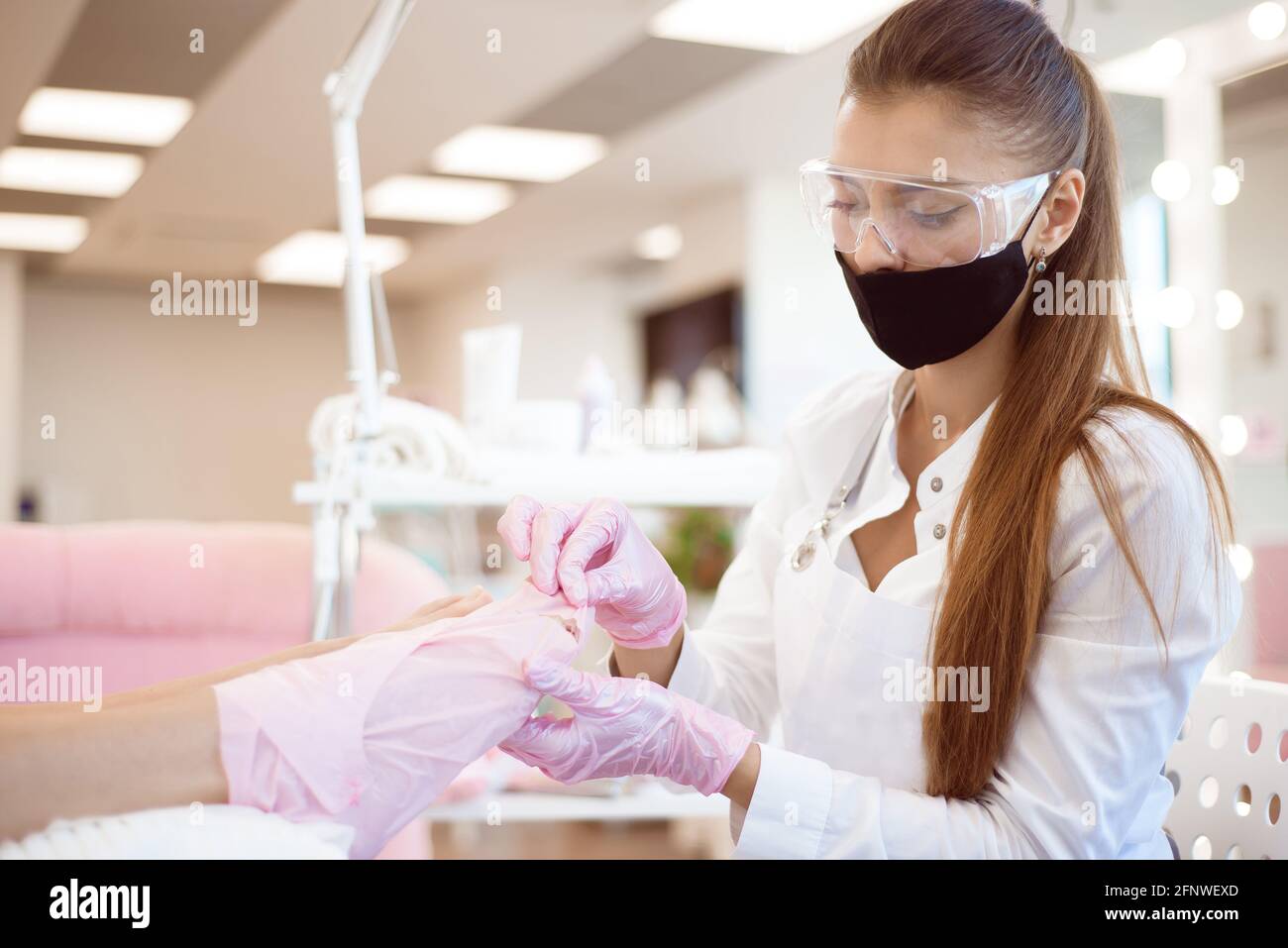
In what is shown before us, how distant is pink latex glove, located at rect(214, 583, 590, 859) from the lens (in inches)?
32.1

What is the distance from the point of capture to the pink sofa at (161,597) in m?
1.53

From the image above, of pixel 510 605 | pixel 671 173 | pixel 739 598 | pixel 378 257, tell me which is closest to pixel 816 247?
pixel 671 173

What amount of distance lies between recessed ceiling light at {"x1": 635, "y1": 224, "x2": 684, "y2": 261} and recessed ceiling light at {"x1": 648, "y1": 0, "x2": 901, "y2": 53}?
2961mm

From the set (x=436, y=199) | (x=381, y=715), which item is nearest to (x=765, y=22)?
(x=436, y=199)

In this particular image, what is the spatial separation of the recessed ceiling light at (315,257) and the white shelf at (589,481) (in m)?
5.52

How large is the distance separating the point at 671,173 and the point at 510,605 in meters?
5.63

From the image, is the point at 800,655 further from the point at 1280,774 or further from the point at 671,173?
the point at 671,173

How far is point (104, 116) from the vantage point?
5.23m

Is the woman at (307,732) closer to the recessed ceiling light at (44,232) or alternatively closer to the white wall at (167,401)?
the recessed ceiling light at (44,232)

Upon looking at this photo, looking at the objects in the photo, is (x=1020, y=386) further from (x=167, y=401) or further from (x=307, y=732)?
(x=167, y=401)

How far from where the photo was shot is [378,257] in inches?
317

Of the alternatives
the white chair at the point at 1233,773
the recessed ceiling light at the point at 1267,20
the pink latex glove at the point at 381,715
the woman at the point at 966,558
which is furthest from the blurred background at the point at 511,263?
the pink latex glove at the point at 381,715

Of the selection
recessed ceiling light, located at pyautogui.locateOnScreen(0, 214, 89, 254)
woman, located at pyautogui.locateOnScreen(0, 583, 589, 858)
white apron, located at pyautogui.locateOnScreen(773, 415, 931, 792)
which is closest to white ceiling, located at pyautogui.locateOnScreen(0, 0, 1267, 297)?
recessed ceiling light, located at pyautogui.locateOnScreen(0, 214, 89, 254)

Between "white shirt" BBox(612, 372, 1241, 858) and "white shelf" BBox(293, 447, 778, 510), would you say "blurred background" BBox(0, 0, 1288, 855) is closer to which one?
"white shelf" BBox(293, 447, 778, 510)
